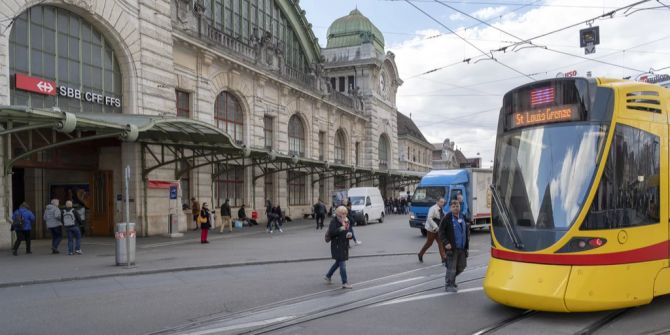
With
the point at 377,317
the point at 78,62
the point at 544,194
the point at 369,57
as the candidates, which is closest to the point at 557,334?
the point at 544,194

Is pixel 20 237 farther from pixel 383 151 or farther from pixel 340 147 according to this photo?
pixel 383 151

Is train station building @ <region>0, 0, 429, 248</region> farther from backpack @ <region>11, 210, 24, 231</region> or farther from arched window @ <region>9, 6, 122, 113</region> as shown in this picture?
backpack @ <region>11, 210, 24, 231</region>

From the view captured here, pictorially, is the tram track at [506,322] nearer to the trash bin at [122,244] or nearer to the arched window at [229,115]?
the trash bin at [122,244]

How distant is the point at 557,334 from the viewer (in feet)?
21.8

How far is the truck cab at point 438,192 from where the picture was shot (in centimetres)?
2394

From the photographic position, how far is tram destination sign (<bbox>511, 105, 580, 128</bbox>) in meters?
7.57

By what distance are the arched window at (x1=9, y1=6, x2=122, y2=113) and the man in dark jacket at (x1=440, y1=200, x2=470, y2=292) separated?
49.8ft

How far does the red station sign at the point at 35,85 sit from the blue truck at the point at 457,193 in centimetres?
1537

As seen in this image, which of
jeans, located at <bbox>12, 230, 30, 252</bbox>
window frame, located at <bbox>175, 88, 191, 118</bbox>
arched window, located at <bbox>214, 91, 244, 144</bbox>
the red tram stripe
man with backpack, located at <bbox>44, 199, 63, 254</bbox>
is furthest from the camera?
arched window, located at <bbox>214, 91, 244, 144</bbox>

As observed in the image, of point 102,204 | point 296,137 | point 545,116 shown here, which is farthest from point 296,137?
point 545,116

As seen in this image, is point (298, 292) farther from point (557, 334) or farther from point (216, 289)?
point (557, 334)

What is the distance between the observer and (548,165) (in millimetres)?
7516

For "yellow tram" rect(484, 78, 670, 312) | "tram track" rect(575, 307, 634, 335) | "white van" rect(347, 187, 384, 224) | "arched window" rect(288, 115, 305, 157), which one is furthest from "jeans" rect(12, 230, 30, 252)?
"arched window" rect(288, 115, 305, 157)

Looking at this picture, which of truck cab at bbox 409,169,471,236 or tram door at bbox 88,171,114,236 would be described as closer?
tram door at bbox 88,171,114,236
